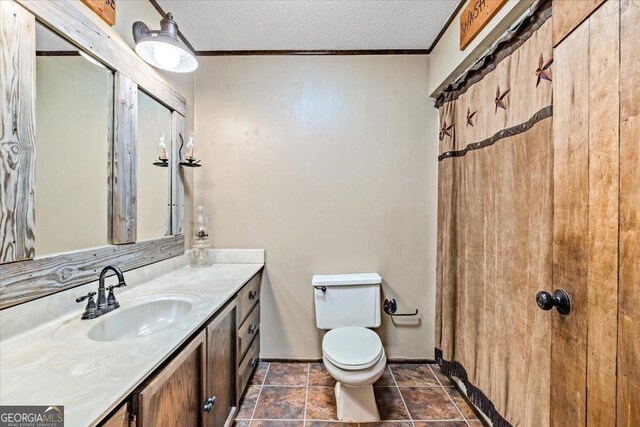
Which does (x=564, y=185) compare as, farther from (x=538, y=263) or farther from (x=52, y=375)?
(x=52, y=375)

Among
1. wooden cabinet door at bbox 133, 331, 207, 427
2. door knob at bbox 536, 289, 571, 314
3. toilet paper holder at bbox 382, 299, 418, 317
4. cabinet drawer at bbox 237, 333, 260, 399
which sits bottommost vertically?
cabinet drawer at bbox 237, 333, 260, 399

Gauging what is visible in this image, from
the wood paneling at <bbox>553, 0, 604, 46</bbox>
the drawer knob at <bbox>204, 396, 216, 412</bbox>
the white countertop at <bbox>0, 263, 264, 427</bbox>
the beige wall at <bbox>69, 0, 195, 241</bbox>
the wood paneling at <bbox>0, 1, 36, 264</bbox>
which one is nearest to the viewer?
the white countertop at <bbox>0, 263, 264, 427</bbox>

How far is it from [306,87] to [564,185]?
5.90ft

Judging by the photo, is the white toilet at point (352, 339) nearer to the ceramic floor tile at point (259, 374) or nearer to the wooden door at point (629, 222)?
the ceramic floor tile at point (259, 374)

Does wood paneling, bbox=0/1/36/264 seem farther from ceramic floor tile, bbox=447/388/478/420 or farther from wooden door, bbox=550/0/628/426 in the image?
ceramic floor tile, bbox=447/388/478/420

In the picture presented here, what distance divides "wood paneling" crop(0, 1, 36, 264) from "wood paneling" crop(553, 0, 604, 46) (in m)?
1.79

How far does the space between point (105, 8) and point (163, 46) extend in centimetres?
25

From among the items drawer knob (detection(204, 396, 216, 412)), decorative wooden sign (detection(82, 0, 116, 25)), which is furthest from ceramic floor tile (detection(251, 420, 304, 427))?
decorative wooden sign (detection(82, 0, 116, 25))

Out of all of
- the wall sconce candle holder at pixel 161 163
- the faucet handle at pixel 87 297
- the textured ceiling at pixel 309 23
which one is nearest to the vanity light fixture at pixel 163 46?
the textured ceiling at pixel 309 23

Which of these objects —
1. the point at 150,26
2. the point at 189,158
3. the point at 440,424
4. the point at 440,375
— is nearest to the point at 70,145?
the point at 189,158

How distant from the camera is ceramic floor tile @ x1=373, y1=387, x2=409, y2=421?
160 centimetres

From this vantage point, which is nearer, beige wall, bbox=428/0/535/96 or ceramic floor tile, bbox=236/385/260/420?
beige wall, bbox=428/0/535/96

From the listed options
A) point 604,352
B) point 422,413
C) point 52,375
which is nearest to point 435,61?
point 604,352

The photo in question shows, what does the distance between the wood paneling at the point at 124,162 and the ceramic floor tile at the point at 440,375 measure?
2.24 metres
